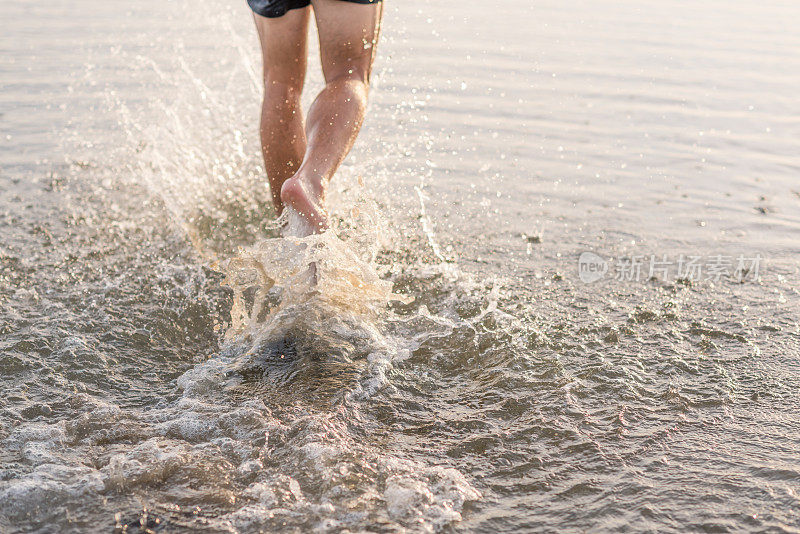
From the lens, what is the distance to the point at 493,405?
2445 mm

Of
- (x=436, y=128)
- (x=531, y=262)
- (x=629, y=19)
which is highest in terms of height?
(x=629, y=19)

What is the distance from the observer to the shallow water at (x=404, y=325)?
1.99 metres

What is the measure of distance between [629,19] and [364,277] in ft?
31.0

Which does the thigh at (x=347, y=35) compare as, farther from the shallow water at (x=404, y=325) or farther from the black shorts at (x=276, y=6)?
the shallow water at (x=404, y=325)

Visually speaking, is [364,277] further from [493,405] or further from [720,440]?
[720,440]

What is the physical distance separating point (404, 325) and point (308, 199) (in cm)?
76

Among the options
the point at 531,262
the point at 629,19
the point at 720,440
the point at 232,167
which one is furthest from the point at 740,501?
the point at 629,19

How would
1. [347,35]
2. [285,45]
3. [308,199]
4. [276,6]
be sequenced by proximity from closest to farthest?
[308,199]
[347,35]
[276,6]
[285,45]

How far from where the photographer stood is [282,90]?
3125 mm

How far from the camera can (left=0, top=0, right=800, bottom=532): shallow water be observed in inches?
78.2

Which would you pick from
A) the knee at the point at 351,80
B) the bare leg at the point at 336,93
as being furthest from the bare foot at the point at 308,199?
the knee at the point at 351,80

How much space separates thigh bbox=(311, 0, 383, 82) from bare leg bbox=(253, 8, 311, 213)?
19 centimetres

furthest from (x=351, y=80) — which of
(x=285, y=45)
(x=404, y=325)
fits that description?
(x=404, y=325)

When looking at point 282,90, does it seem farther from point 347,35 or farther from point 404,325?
point 404,325
